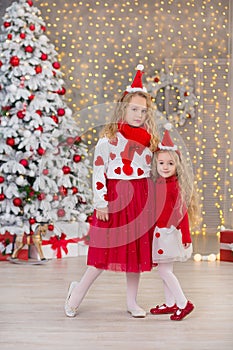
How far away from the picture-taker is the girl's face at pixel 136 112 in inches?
145

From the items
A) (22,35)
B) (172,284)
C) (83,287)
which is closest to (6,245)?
(22,35)

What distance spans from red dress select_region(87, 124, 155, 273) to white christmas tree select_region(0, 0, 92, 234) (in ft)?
6.15

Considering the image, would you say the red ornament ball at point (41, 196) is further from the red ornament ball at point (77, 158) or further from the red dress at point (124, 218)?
the red dress at point (124, 218)

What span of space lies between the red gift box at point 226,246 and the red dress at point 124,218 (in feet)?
6.78

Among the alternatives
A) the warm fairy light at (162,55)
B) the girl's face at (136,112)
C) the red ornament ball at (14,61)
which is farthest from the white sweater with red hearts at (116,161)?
the warm fairy light at (162,55)

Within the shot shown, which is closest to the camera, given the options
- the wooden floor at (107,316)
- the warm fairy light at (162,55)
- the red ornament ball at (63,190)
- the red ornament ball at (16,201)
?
the wooden floor at (107,316)

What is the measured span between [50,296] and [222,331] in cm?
122

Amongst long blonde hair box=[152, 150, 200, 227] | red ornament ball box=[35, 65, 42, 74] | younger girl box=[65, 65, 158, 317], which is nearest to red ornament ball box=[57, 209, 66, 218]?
red ornament ball box=[35, 65, 42, 74]

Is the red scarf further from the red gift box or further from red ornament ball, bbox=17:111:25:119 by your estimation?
the red gift box

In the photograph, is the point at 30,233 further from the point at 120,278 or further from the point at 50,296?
the point at 50,296

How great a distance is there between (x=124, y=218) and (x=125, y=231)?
7 centimetres

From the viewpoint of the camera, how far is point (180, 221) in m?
3.60

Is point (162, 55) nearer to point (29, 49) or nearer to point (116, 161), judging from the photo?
point (29, 49)

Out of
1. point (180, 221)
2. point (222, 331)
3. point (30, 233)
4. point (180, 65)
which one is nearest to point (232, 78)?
point (180, 65)
